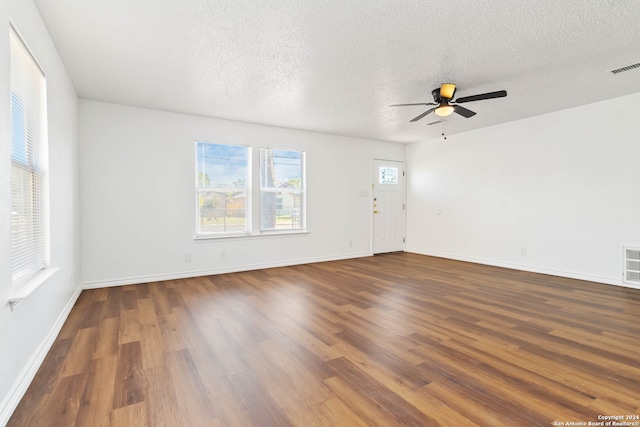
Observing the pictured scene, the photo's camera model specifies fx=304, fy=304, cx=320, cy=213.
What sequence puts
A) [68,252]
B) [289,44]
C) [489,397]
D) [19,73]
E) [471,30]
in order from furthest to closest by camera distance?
[68,252] < [289,44] < [471,30] < [19,73] < [489,397]

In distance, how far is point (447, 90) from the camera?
3.53 meters

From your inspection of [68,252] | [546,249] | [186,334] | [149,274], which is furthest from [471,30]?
[149,274]

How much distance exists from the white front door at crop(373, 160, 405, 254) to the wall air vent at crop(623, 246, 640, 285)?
12.8 ft

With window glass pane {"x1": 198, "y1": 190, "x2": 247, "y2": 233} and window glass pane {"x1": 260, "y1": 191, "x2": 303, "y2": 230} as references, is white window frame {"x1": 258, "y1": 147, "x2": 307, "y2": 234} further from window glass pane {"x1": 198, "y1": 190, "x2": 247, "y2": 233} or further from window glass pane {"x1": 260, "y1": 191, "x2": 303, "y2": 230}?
window glass pane {"x1": 198, "y1": 190, "x2": 247, "y2": 233}

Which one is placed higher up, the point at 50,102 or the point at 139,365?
the point at 50,102

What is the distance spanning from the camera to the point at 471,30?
256 centimetres

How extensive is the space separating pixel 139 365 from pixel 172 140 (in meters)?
3.54

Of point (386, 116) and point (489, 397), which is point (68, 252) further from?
point (386, 116)

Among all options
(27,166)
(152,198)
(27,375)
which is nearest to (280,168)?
(152,198)

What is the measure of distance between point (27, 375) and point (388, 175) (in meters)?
6.58

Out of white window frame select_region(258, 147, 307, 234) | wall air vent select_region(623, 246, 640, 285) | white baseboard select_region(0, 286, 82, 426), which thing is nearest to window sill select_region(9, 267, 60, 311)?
white baseboard select_region(0, 286, 82, 426)

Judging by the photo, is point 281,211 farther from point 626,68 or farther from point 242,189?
point 626,68

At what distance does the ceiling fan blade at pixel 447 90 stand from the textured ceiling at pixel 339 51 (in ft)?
0.32

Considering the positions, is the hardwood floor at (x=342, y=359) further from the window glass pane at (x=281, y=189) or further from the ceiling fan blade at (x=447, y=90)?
the ceiling fan blade at (x=447, y=90)
